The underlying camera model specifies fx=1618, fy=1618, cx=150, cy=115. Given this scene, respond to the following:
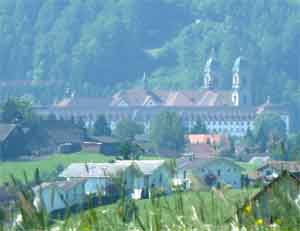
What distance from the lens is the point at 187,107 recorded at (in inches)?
3575

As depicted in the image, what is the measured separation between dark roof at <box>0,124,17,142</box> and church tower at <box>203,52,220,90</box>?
170ft

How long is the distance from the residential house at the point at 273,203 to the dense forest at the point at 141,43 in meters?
92.5

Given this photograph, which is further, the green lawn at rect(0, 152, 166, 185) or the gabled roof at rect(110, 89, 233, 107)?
the gabled roof at rect(110, 89, 233, 107)

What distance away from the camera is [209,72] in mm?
101250

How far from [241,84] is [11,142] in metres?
51.9

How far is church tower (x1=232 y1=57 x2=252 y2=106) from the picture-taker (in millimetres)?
93375

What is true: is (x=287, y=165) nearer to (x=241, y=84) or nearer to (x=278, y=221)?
(x=278, y=221)

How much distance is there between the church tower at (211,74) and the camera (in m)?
98.6

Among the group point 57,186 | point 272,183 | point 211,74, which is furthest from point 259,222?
point 211,74

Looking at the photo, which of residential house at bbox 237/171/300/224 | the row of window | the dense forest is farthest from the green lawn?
the dense forest

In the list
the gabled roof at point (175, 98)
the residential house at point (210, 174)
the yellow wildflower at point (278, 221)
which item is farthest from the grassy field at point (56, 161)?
the gabled roof at point (175, 98)

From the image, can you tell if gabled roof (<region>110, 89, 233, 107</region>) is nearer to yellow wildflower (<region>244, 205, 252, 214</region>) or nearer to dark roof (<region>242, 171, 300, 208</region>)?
dark roof (<region>242, 171, 300, 208</region>)

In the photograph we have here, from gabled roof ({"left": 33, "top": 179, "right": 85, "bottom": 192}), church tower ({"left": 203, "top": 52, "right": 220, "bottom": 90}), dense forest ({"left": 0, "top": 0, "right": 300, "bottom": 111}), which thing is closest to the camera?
gabled roof ({"left": 33, "top": 179, "right": 85, "bottom": 192})

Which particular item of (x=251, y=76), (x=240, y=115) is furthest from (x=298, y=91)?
(x=240, y=115)
